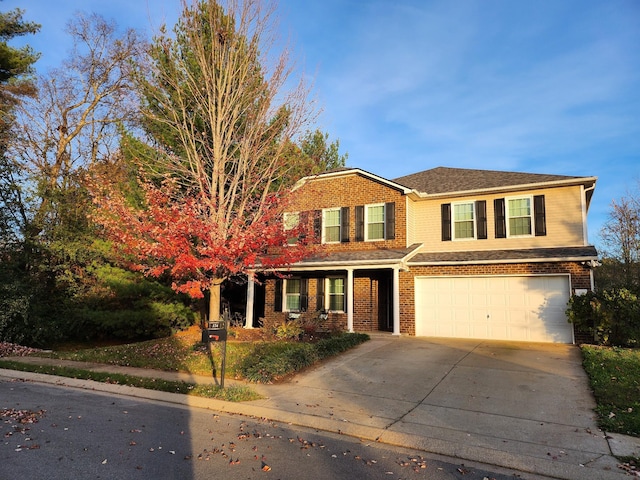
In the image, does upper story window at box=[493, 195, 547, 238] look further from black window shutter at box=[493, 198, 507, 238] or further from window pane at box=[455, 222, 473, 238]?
window pane at box=[455, 222, 473, 238]

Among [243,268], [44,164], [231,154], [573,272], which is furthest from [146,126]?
[573,272]

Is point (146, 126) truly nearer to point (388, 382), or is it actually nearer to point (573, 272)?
point (388, 382)

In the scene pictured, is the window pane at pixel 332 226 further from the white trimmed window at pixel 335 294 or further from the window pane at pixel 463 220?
the window pane at pixel 463 220

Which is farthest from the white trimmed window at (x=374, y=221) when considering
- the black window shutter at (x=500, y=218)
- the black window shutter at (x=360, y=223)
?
the black window shutter at (x=500, y=218)

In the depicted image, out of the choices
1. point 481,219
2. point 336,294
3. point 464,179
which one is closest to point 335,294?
point 336,294

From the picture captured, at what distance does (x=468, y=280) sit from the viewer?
15219mm

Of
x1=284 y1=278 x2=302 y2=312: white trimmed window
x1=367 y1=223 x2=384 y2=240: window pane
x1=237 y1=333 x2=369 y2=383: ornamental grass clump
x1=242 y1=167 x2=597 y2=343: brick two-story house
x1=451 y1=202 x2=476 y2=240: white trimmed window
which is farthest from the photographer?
x1=284 y1=278 x2=302 y2=312: white trimmed window

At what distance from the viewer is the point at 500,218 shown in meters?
15.8

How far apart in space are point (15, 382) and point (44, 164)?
16750 mm

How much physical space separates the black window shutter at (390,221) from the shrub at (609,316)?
6.50m

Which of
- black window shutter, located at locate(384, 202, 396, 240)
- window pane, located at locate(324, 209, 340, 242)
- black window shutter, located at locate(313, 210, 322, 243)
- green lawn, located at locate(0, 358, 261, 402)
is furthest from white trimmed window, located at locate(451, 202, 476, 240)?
green lawn, located at locate(0, 358, 261, 402)

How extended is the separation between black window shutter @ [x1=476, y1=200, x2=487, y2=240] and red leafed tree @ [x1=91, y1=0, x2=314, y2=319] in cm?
714

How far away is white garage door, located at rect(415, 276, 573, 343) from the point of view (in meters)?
13.8

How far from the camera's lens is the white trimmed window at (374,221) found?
17125 millimetres
